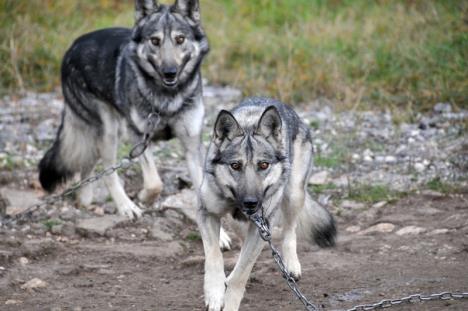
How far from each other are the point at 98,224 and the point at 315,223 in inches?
74.0

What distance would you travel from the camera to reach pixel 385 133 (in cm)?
849

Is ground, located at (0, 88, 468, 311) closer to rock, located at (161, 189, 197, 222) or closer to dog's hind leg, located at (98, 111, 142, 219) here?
rock, located at (161, 189, 197, 222)

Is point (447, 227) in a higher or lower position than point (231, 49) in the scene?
lower

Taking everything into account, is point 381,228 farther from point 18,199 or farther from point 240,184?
point 18,199

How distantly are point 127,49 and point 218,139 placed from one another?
206 cm

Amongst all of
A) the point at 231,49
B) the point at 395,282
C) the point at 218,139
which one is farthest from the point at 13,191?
the point at 231,49

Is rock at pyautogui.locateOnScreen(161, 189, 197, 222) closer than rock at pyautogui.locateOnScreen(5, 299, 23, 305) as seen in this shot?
No

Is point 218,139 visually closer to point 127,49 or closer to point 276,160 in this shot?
point 276,160

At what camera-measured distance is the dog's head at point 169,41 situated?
617 cm

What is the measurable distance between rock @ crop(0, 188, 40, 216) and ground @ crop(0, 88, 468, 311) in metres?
0.02

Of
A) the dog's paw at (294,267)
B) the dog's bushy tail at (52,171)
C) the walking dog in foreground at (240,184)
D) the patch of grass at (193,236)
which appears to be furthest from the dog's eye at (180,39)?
the dog's paw at (294,267)

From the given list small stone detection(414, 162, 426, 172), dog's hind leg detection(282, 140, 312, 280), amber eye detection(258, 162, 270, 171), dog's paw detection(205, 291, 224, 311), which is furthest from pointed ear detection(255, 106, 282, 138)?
small stone detection(414, 162, 426, 172)

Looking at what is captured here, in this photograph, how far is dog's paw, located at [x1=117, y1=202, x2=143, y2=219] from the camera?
22.0 ft

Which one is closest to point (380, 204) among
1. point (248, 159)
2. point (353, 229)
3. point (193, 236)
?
point (353, 229)
